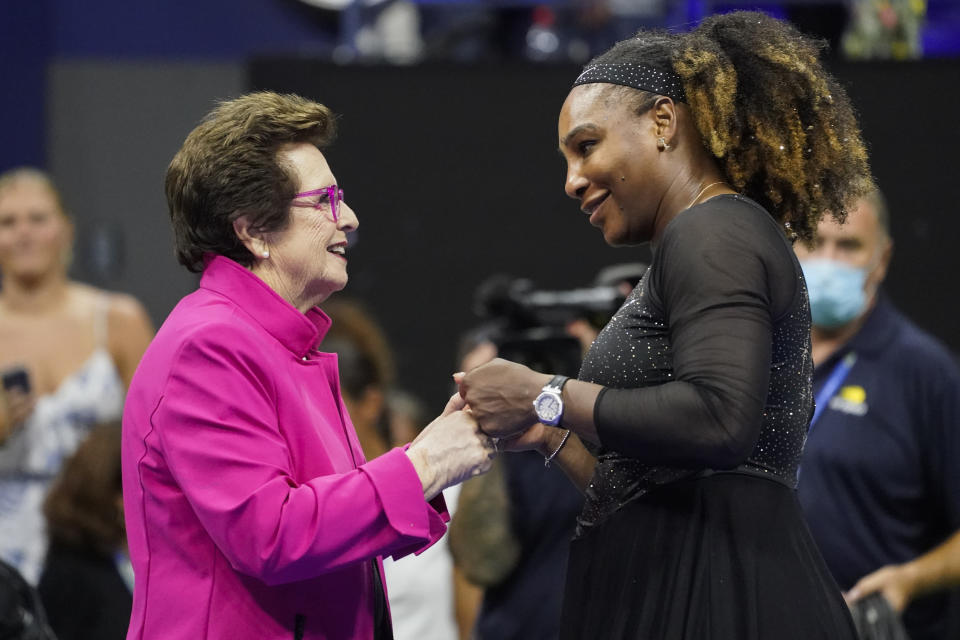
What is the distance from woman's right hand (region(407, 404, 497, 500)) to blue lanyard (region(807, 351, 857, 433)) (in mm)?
1708

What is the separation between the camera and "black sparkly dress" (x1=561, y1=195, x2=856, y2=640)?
1.83 metres

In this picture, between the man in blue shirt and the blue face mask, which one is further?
the blue face mask

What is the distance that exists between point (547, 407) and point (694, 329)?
0.26 m

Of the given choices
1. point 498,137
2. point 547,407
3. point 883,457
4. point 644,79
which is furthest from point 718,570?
point 498,137

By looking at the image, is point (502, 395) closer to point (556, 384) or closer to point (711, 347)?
point (556, 384)

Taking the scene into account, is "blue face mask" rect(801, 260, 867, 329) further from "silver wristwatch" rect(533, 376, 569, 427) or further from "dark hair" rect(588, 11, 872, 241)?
"silver wristwatch" rect(533, 376, 569, 427)

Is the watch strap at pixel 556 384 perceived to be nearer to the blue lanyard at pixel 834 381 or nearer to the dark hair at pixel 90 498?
the dark hair at pixel 90 498

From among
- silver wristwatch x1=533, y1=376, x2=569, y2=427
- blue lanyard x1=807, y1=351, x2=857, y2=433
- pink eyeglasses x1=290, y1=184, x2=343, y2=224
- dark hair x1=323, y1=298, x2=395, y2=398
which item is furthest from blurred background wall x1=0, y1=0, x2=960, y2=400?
silver wristwatch x1=533, y1=376, x2=569, y2=427

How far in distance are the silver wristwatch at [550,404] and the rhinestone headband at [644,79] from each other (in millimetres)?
476

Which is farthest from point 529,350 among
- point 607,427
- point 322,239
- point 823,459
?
point 607,427

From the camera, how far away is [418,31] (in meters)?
5.61

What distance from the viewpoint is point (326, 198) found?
219 cm

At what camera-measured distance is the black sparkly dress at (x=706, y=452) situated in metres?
1.83

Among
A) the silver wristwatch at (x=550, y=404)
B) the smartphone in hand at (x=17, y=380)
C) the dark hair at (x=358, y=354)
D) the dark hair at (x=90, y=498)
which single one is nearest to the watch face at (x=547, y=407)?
the silver wristwatch at (x=550, y=404)
